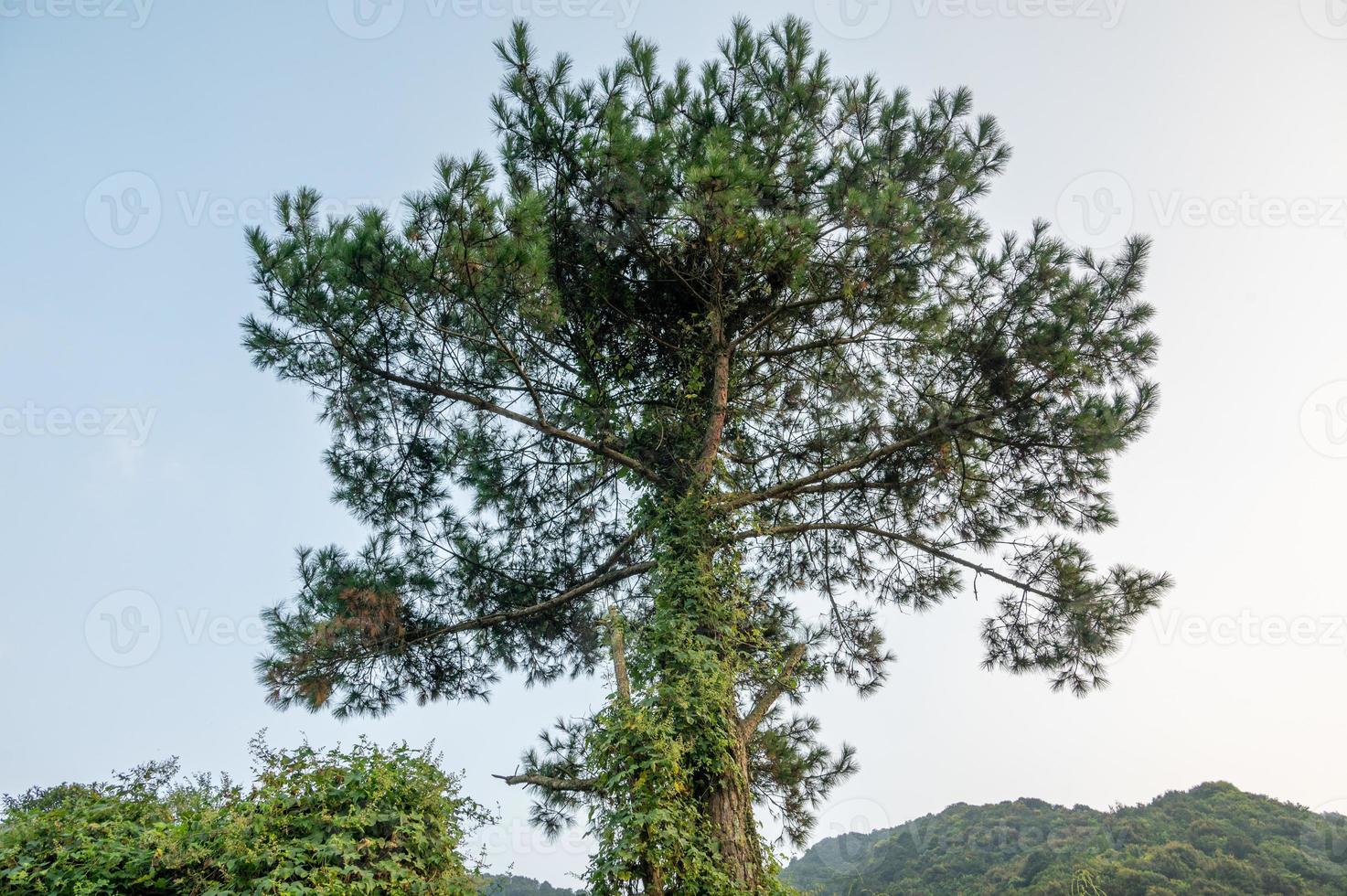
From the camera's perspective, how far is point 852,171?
279 inches

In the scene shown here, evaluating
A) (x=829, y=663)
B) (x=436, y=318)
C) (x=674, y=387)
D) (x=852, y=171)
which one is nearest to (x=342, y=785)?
(x=436, y=318)

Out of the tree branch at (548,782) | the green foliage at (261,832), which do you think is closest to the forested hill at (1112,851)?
the tree branch at (548,782)

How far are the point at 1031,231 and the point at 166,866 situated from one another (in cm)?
729

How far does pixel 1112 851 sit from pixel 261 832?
15.3 metres

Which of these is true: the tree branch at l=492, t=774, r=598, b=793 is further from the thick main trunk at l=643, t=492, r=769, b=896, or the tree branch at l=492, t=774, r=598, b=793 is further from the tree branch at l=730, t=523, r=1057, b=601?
the tree branch at l=730, t=523, r=1057, b=601

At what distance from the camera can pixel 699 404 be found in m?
7.30

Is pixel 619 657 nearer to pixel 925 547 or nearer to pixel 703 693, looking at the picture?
pixel 703 693

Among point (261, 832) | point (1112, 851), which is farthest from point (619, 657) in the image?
point (1112, 851)

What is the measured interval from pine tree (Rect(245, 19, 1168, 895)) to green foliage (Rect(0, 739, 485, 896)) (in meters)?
1.26

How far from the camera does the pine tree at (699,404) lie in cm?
578

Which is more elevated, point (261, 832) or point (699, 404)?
point (699, 404)

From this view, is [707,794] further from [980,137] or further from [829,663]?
[980,137]

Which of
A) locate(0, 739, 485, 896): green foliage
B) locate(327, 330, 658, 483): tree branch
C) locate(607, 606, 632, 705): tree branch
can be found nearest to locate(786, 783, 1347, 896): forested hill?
locate(607, 606, 632, 705): tree branch

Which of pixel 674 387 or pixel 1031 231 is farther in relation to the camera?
pixel 674 387
